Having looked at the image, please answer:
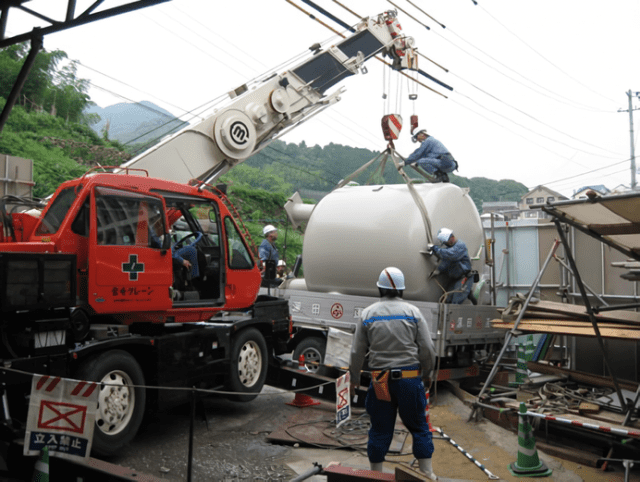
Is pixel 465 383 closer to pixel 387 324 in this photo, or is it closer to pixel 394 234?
pixel 394 234

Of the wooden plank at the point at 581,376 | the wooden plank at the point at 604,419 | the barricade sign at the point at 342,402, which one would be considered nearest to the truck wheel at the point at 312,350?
the wooden plank at the point at 581,376

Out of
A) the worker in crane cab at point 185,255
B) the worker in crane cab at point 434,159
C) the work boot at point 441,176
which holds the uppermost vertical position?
the worker in crane cab at point 434,159

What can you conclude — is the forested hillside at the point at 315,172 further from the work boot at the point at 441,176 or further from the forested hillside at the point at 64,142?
the work boot at the point at 441,176

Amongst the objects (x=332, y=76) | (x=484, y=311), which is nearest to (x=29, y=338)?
(x=484, y=311)

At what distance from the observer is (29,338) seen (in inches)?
198

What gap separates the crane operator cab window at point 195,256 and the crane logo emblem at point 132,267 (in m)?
0.83

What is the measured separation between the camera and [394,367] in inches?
200

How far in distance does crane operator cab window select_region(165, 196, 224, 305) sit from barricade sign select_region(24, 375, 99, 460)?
2.69m

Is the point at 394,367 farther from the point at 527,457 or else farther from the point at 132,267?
the point at 132,267

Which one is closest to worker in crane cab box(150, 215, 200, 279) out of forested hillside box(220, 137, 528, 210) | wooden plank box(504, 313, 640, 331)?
wooden plank box(504, 313, 640, 331)

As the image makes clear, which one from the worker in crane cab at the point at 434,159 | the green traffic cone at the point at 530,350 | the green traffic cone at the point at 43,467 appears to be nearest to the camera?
the green traffic cone at the point at 43,467

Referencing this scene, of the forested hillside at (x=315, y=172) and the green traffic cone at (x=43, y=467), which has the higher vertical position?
the forested hillside at (x=315, y=172)

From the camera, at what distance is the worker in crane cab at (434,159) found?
9539 millimetres

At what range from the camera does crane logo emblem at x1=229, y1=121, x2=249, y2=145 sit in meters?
9.26
